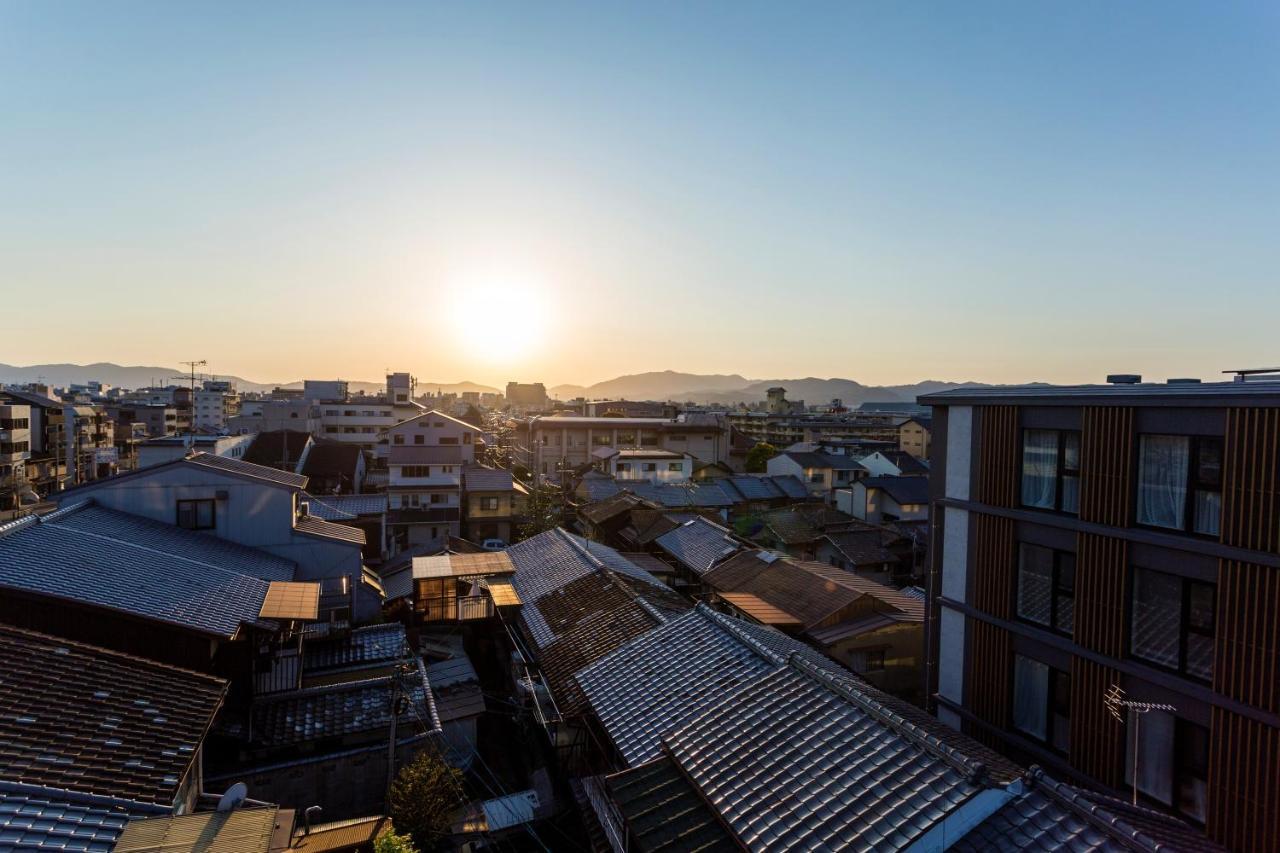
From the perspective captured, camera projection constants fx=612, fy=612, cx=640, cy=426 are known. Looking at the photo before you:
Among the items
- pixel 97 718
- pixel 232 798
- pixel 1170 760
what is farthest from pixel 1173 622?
pixel 97 718

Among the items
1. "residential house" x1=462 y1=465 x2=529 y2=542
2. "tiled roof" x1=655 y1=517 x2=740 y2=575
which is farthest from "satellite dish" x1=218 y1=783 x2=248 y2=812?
"residential house" x1=462 y1=465 x2=529 y2=542

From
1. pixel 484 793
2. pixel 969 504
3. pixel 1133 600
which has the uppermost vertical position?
pixel 969 504

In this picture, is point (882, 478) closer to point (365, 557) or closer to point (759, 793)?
point (365, 557)

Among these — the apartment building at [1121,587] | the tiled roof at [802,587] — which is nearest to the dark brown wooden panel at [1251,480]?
the apartment building at [1121,587]

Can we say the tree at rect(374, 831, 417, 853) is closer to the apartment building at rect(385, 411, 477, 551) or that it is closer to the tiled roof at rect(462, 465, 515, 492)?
the apartment building at rect(385, 411, 477, 551)

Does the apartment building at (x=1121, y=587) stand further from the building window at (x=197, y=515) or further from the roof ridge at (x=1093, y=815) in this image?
the building window at (x=197, y=515)

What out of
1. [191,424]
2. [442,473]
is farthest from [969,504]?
[191,424]

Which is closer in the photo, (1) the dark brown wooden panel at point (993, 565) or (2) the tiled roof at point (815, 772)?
(2) the tiled roof at point (815, 772)
